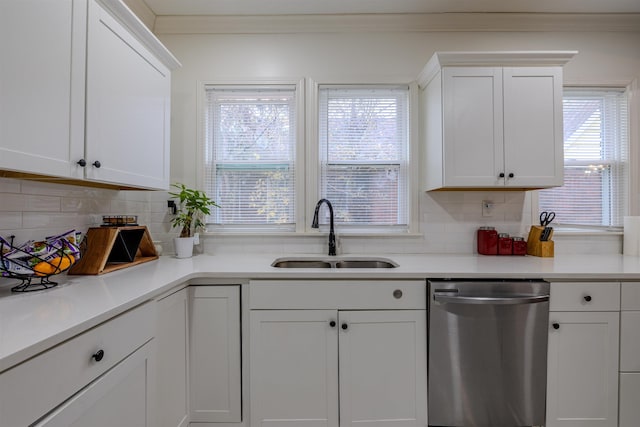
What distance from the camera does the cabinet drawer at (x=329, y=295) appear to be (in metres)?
1.58

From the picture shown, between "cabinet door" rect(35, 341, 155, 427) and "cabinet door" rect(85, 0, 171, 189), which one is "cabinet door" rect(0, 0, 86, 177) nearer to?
"cabinet door" rect(85, 0, 171, 189)

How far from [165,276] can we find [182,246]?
0.60 meters

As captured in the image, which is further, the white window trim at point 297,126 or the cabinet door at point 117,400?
the white window trim at point 297,126

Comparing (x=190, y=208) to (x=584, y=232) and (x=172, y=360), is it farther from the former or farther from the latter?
(x=584, y=232)

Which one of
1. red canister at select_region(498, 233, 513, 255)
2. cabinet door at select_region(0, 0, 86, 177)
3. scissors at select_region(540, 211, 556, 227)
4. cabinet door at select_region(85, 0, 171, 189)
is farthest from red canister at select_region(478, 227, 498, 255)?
cabinet door at select_region(0, 0, 86, 177)

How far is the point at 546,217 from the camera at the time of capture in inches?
87.0

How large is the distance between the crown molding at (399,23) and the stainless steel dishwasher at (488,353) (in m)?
1.88

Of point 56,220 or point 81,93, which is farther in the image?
point 56,220

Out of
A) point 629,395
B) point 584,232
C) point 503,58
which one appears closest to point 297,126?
point 503,58

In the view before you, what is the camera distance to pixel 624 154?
A: 7.47 ft

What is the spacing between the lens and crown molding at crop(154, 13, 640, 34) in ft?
7.39

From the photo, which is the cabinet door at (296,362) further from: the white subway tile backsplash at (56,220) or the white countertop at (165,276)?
the white subway tile backsplash at (56,220)

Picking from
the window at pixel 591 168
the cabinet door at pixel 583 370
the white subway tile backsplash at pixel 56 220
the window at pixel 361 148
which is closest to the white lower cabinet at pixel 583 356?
the cabinet door at pixel 583 370

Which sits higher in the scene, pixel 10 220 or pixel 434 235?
pixel 10 220
